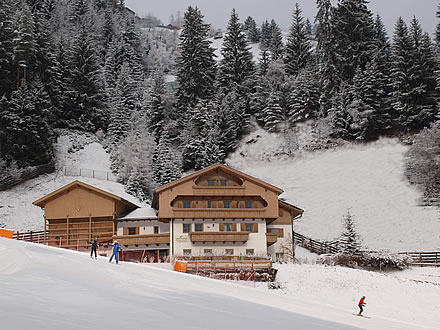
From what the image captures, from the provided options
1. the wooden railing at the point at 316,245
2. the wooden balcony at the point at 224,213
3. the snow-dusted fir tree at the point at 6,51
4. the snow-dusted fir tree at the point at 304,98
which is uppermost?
the snow-dusted fir tree at the point at 6,51

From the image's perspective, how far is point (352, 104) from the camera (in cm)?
6462

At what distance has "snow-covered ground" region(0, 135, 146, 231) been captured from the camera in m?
51.5

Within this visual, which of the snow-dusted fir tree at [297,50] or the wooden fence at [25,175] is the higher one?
the snow-dusted fir tree at [297,50]

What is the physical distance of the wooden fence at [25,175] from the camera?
190 feet

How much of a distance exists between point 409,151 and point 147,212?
33.1 m

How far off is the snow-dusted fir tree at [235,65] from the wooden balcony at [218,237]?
39.0 meters

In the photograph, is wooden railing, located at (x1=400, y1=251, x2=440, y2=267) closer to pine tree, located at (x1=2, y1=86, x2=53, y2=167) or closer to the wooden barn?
the wooden barn

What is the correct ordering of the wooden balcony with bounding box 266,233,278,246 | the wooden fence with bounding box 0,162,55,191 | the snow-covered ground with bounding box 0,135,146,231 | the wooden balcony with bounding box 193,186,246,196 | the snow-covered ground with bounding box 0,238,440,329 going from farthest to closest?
the wooden fence with bounding box 0,162,55,191
the snow-covered ground with bounding box 0,135,146,231
the wooden balcony with bounding box 266,233,278,246
the wooden balcony with bounding box 193,186,246,196
the snow-covered ground with bounding box 0,238,440,329

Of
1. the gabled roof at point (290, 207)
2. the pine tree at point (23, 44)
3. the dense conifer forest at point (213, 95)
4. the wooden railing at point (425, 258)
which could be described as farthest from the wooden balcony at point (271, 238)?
the pine tree at point (23, 44)

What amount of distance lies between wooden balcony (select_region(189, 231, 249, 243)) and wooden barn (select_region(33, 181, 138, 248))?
7907 mm

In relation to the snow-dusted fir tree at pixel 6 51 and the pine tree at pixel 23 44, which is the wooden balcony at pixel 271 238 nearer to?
the pine tree at pixel 23 44

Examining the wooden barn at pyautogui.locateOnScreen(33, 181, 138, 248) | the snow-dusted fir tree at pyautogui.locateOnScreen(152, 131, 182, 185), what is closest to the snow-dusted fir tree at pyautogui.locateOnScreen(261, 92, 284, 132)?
the snow-dusted fir tree at pyautogui.locateOnScreen(152, 131, 182, 185)

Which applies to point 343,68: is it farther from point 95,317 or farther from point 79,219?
point 95,317

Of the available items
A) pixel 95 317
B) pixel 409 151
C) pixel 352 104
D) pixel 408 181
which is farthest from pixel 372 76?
pixel 95 317
